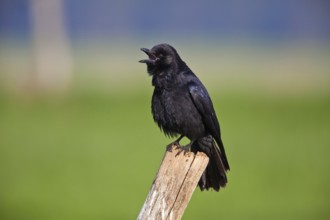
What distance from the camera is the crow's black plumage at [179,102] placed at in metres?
7.76

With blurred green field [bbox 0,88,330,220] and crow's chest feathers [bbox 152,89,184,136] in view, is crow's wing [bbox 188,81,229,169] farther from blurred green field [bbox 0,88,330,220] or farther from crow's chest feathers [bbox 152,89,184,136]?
blurred green field [bbox 0,88,330,220]

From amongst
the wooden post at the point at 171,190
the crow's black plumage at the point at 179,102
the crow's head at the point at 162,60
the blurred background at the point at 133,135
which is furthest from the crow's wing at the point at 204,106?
the blurred background at the point at 133,135

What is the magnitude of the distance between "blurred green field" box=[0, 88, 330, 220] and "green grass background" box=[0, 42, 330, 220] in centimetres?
2

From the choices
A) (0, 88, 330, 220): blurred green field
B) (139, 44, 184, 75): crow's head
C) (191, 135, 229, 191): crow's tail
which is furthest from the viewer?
(0, 88, 330, 220): blurred green field

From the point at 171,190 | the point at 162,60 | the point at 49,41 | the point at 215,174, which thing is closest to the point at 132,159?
the point at 162,60

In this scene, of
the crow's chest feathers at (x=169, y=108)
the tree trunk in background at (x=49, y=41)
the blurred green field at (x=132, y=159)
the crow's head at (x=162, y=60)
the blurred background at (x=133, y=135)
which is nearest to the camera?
the crow's chest feathers at (x=169, y=108)

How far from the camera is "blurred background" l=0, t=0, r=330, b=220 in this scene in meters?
14.0

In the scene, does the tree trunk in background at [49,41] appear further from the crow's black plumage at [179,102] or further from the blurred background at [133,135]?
the crow's black plumage at [179,102]

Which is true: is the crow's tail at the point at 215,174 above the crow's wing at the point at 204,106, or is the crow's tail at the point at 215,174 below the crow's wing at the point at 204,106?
below

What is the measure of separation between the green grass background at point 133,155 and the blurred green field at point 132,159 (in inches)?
0.9

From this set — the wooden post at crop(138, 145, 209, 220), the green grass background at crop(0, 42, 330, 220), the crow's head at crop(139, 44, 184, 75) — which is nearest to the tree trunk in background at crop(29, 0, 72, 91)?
the green grass background at crop(0, 42, 330, 220)

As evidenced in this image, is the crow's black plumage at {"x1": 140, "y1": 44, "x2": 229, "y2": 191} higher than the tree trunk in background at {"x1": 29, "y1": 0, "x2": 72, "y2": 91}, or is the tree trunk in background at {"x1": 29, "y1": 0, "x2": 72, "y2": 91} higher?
the tree trunk in background at {"x1": 29, "y1": 0, "x2": 72, "y2": 91}

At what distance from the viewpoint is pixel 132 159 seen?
18.1 meters

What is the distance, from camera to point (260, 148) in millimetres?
19359
